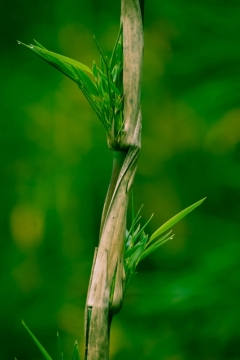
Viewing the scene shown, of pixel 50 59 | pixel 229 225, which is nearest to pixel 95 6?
pixel 229 225

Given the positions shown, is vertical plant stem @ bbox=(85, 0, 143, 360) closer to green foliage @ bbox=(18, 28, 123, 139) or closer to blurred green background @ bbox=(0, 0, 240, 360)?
green foliage @ bbox=(18, 28, 123, 139)

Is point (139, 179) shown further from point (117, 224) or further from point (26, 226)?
point (117, 224)

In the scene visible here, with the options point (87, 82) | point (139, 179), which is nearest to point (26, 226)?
point (139, 179)

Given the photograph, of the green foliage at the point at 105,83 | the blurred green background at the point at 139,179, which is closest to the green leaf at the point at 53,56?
the green foliage at the point at 105,83

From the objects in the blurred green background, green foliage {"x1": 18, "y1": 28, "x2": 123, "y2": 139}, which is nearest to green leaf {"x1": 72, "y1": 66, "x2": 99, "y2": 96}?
green foliage {"x1": 18, "y1": 28, "x2": 123, "y2": 139}

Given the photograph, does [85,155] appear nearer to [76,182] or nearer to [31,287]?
[76,182]

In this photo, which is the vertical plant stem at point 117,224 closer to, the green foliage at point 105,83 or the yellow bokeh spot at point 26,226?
the green foliage at point 105,83

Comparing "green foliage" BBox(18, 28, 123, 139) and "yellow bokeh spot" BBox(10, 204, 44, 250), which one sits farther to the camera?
"yellow bokeh spot" BBox(10, 204, 44, 250)
